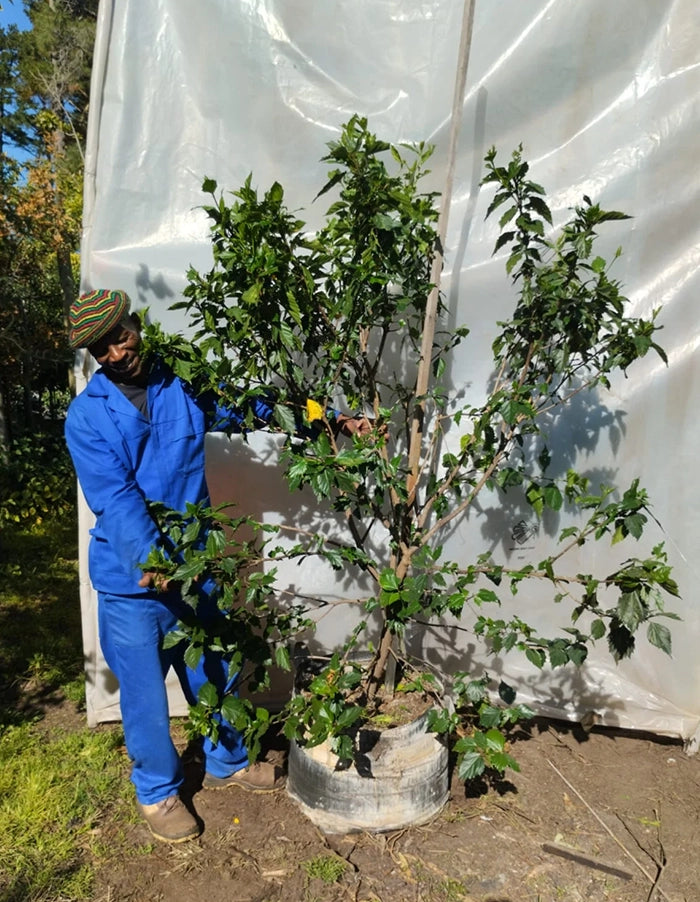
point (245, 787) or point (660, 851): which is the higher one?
point (245, 787)

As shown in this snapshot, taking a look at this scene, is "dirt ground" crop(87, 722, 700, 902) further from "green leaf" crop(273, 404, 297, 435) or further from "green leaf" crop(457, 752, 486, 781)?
"green leaf" crop(273, 404, 297, 435)

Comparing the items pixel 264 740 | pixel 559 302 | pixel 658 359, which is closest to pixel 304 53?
pixel 559 302

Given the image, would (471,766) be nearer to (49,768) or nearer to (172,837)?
(172,837)

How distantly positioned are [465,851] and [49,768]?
1.60 m

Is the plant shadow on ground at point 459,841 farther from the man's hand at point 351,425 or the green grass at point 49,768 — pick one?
the man's hand at point 351,425

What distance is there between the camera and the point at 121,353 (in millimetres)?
2238

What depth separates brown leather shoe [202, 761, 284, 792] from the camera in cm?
259

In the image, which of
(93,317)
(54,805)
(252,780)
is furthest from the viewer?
(252,780)

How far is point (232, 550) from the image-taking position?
2.96 meters

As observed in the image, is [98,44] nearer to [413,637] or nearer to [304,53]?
[304,53]

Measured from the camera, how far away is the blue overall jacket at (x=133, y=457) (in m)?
2.18

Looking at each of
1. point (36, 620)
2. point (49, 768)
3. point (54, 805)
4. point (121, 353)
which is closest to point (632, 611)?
point (121, 353)

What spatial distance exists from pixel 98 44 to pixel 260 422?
1.64 m

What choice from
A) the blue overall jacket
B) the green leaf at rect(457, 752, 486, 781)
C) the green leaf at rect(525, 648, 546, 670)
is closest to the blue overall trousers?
the blue overall jacket
